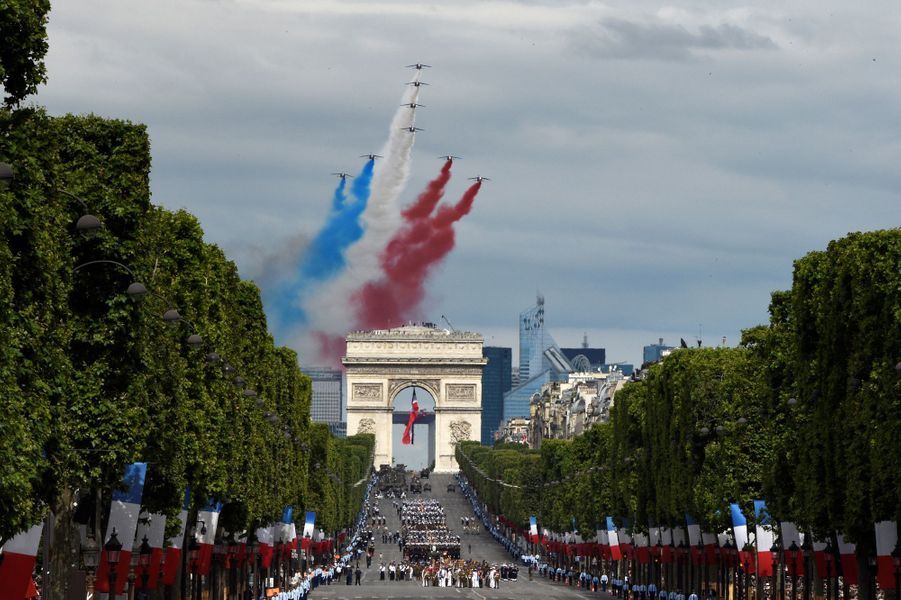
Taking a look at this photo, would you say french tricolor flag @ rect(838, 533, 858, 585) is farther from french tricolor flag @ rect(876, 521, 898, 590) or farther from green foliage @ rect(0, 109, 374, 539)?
green foliage @ rect(0, 109, 374, 539)

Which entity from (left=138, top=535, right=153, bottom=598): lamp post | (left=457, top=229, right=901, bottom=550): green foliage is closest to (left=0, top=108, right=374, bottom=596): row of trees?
(left=138, top=535, right=153, bottom=598): lamp post

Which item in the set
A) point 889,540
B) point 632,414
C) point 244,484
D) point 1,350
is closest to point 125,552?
point 1,350

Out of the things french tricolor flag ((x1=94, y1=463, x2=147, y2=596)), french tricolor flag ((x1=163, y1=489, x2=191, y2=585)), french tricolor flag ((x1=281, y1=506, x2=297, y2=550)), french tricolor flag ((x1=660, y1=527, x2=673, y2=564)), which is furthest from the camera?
french tricolor flag ((x1=281, y1=506, x2=297, y2=550))

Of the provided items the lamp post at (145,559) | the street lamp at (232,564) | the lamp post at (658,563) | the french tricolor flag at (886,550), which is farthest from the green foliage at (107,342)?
the lamp post at (658,563)

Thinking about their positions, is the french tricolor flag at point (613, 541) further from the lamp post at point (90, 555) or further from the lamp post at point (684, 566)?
the lamp post at point (90, 555)

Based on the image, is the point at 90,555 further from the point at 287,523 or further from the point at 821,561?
the point at 287,523

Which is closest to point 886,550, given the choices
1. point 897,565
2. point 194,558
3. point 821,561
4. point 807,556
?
point 897,565

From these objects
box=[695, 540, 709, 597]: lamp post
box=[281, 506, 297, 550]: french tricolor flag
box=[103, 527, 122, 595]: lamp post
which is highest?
box=[281, 506, 297, 550]: french tricolor flag
